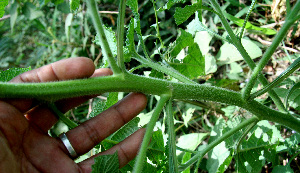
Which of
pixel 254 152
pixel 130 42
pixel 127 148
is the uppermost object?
pixel 130 42

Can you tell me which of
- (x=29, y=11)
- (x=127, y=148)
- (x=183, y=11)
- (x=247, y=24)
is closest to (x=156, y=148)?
(x=127, y=148)

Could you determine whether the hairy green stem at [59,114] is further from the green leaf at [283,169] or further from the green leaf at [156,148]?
the green leaf at [283,169]

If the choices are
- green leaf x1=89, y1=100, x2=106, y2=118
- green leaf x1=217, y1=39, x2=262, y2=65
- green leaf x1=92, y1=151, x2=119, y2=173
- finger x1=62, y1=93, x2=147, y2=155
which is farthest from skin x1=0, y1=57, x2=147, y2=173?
green leaf x1=217, y1=39, x2=262, y2=65

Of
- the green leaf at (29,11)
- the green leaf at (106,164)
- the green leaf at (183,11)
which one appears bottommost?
the green leaf at (106,164)

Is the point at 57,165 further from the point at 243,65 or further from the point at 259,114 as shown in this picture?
the point at 243,65

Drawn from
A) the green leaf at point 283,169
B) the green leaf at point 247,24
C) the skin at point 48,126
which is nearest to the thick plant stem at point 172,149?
the skin at point 48,126

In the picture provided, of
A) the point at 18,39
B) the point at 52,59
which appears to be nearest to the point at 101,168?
the point at 52,59

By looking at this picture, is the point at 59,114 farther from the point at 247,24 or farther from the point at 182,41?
the point at 247,24
